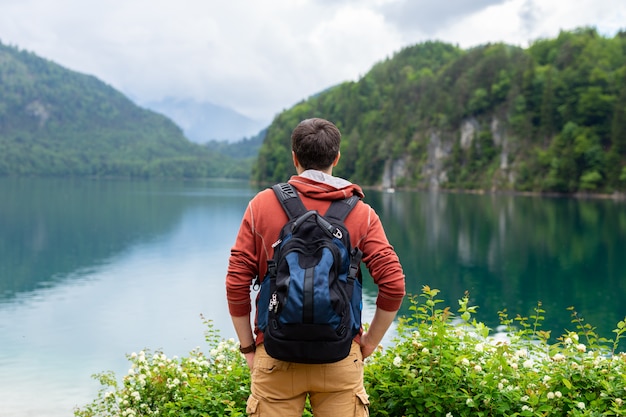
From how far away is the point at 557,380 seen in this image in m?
4.39

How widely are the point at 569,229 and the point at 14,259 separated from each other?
31989mm

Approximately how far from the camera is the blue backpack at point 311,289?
2.85 m

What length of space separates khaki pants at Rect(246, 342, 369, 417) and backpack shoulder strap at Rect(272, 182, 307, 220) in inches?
28.6

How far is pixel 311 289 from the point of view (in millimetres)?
2840

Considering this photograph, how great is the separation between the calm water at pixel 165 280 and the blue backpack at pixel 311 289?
826cm

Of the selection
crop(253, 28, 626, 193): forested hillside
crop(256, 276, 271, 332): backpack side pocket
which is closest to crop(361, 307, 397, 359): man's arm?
crop(256, 276, 271, 332): backpack side pocket

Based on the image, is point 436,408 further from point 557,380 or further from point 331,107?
point 331,107

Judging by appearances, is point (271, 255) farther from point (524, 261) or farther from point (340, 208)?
point (524, 261)

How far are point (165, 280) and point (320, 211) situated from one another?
2112cm

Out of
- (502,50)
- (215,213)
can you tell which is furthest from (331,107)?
(215,213)

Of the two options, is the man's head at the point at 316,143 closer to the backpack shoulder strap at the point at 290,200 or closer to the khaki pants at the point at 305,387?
the backpack shoulder strap at the point at 290,200

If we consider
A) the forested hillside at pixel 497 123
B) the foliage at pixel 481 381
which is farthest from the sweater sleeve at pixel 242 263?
the forested hillside at pixel 497 123

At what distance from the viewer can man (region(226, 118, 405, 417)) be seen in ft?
10.1

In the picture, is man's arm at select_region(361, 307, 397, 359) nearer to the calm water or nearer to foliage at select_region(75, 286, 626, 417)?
foliage at select_region(75, 286, 626, 417)
